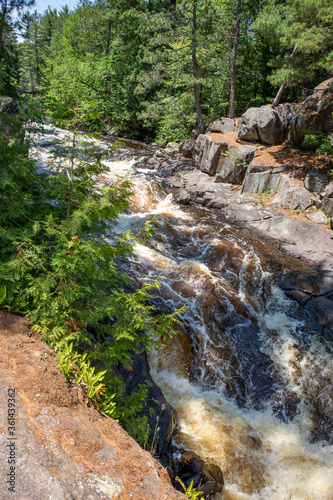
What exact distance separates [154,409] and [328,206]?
34.2ft

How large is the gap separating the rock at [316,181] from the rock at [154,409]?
1085cm

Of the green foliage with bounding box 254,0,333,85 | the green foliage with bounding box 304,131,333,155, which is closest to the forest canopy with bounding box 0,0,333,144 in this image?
the green foliage with bounding box 254,0,333,85

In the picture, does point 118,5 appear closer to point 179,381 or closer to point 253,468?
point 179,381

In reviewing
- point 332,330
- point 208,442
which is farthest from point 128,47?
point 208,442

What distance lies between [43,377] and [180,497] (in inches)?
74.6

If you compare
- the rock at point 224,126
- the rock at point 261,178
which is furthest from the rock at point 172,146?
the rock at point 261,178

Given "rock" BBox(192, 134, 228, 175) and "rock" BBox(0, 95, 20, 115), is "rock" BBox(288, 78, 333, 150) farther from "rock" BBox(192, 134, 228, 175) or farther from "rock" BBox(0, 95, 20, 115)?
"rock" BBox(0, 95, 20, 115)

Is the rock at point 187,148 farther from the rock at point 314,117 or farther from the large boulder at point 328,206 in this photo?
the large boulder at point 328,206

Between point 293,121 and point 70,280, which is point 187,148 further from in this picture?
point 70,280

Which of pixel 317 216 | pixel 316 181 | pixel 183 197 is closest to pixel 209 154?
pixel 183 197

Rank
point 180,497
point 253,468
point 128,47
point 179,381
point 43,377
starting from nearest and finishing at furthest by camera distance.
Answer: point 180,497, point 43,377, point 253,468, point 179,381, point 128,47

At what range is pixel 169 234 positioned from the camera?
11164 millimetres

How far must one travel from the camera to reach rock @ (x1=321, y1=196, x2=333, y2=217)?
11.3 meters

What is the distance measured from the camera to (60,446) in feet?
8.55
